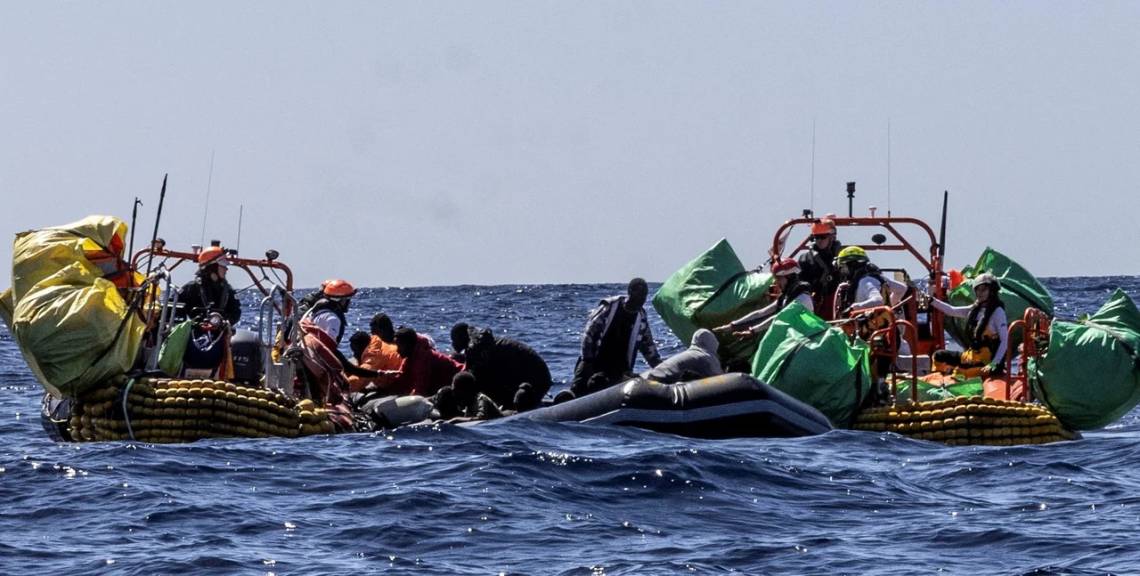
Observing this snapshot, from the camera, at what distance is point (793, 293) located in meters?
16.5

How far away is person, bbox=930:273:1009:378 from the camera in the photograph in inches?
619

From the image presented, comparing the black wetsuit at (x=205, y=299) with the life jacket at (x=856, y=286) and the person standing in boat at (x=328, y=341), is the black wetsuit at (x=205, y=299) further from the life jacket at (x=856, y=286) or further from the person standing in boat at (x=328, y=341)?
the life jacket at (x=856, y=286)

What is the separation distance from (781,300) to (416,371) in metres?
3.26

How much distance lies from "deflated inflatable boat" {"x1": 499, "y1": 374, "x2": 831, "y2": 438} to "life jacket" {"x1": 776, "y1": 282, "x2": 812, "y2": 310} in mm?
2223

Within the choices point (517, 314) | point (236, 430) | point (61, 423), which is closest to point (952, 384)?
point (236, 430)

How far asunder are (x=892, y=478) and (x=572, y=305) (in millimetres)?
41103

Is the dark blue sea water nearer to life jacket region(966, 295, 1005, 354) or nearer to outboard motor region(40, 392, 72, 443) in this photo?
outboard motor region(40, 392, 72, 443)

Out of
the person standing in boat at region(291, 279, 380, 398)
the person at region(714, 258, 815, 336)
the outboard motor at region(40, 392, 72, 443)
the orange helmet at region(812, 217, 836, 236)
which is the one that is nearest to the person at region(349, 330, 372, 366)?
the person standing in boat at region(291, 279, 380, 398)

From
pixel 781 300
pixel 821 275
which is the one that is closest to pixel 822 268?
pixel 821 275

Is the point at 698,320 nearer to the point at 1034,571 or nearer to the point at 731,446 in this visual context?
the point at 731,446

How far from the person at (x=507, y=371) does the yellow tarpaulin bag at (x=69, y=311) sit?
2.58 m

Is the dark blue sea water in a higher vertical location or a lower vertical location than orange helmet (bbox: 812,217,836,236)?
lower

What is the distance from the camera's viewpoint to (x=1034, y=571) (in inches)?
373

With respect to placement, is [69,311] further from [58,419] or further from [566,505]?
[566,505]
